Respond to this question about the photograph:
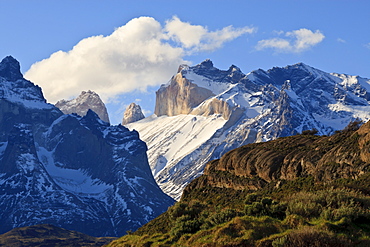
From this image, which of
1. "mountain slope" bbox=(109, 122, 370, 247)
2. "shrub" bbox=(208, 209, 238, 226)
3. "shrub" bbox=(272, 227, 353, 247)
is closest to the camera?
"shrub" bbox=(272, 227, 353, 247)

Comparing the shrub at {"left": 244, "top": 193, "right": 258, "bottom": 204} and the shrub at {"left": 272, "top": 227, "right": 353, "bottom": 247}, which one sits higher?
the shrub at {"left": 244, "top": 193, "right": 258, "bottom": 204}

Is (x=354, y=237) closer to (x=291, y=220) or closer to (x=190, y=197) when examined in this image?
(x=291, y=220)

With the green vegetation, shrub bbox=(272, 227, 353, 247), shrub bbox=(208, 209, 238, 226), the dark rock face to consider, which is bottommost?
shrub bbox=(272, 227, 353, 247)

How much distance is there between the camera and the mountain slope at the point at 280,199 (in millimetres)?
44844

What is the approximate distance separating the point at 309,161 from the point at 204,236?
2575cm

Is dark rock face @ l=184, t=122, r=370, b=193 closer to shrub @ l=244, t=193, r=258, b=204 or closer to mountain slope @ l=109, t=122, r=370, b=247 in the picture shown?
mountain slope @ l=109, t=122, r=370, b=247

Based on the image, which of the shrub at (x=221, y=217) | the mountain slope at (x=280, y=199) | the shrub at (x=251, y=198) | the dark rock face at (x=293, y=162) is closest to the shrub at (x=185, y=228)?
the mountain slope at (x=280, y=199)

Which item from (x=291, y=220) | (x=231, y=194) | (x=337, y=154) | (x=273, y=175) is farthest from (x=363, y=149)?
(x=291, y=220)

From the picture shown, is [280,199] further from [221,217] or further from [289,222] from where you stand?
[289,222]

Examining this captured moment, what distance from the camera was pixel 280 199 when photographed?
59.5 metres

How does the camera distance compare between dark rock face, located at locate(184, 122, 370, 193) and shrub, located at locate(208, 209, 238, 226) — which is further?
dark rock face, located at locate(184, 122, 370, 193)

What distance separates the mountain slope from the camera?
44844 millimetres

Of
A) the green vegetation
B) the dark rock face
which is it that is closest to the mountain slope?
the green vegetation

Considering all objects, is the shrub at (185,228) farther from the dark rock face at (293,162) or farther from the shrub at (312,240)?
the dark rock face at (293,162)
